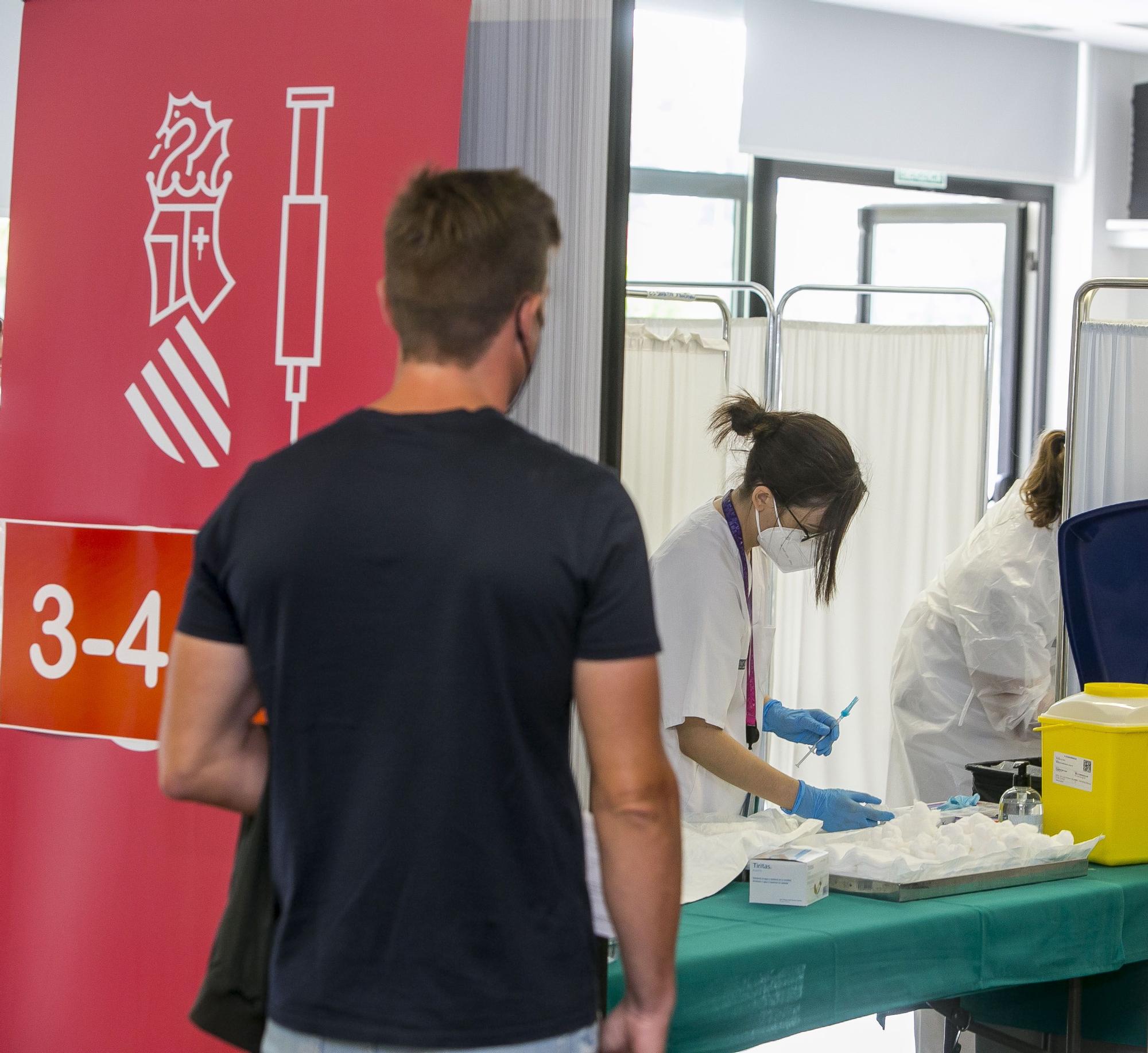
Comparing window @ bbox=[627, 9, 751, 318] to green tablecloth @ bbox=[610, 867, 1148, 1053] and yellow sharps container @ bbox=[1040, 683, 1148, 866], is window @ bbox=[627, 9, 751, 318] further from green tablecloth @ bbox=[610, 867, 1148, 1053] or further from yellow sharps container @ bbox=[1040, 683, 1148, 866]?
green tablecloth @ bbox=[610, 867, 1148, 1053]

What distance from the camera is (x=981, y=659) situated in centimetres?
328

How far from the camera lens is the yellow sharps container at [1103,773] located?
214cm

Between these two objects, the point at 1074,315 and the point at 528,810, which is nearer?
the point at 528,810

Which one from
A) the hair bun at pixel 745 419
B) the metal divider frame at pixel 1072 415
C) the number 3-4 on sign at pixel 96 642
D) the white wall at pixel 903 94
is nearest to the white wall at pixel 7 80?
the number 3-4 on sign at pixel 96 642

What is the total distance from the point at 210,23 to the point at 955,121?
3.75 m

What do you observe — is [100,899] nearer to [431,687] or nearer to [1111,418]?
[431,687]

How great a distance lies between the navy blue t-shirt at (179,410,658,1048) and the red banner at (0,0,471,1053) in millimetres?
762

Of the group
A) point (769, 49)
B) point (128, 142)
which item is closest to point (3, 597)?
point (128, 142)

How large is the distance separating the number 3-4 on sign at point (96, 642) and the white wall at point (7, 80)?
1752 millimetres

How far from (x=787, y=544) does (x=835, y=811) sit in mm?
516

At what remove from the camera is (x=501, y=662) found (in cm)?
99

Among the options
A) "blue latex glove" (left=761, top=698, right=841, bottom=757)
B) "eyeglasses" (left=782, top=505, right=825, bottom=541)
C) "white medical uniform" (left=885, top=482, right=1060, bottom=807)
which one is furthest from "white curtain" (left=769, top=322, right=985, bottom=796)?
"eyeglasses" (left=782, top=505, right=825, bottom=541)

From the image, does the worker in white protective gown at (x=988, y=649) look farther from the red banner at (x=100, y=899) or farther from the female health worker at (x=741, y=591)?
the red banner at (x=100, y=899)

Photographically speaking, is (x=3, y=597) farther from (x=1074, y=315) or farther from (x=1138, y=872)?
(x=1074, y=315)
